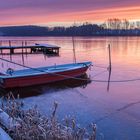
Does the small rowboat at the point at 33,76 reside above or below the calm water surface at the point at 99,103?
above

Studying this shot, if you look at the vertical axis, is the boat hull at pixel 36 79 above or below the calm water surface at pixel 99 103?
above

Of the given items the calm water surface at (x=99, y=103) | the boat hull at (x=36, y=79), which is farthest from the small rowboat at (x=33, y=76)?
the calm water surface at (x=99, y=103)

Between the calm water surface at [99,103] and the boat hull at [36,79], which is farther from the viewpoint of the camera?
the boat hull at [36,79]

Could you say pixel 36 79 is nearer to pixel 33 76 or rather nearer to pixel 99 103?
pixel 33 76

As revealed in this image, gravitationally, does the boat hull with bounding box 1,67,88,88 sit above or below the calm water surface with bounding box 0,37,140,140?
above

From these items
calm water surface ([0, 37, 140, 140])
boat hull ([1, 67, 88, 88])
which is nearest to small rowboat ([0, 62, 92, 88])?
boat hull ([1, 67, 88, 88])

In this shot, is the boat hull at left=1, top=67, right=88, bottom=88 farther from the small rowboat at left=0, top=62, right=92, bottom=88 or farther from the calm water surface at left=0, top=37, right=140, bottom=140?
the calm water surface at left=0, top=37, right=140, bottom=140

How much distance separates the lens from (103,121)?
9141mm

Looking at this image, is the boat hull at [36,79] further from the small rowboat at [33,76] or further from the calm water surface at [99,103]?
the calm water surface at [99,103]

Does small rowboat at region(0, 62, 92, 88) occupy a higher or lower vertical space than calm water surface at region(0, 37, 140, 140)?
higher

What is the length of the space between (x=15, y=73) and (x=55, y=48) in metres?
22.7

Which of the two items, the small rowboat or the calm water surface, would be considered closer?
the calm water surface

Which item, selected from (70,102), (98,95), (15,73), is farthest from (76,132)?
(15,73)

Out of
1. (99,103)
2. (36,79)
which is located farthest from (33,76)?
(99,103)
